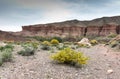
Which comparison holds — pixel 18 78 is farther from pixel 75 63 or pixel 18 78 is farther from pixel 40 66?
pixel 75 63

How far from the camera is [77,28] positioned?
326 ft

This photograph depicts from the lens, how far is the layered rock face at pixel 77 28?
3605 inches

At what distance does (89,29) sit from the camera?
319 feet

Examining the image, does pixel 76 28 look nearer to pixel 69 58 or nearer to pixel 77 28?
pixel 77 28

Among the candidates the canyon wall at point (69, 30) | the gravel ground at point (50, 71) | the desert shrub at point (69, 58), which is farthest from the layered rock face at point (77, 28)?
the gravel ground at point (50, 71)

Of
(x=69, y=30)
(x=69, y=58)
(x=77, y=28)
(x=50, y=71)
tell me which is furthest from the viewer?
(x=69, y=30)

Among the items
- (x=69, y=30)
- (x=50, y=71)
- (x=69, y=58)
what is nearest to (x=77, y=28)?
(x=69, y=30)

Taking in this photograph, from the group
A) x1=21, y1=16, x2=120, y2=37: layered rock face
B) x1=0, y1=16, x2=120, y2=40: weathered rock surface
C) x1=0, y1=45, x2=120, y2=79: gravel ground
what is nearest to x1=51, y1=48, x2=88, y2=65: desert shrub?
x1=0, y1=45, x2=120, y2=79: gravel ground

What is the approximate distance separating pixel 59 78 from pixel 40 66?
1759 millimetres

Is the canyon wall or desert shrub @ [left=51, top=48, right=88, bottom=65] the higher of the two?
desert shrub @ [left=51, top=48, right=88, bottom=65]

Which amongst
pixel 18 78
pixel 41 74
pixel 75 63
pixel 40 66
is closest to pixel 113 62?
pixel 75 63

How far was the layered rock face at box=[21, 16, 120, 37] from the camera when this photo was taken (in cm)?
9156

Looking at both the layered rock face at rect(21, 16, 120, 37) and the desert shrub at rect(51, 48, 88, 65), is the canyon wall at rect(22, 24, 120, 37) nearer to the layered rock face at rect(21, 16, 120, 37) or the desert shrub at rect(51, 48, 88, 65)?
the layered rock face at rect(21, 16, 120, 37)

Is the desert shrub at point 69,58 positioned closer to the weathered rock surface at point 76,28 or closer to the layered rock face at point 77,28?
the weathered rock surface at point 76,28
